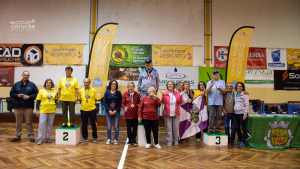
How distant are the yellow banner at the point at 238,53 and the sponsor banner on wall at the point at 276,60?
71.9 inches

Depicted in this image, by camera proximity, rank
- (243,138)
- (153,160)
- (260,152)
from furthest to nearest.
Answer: (243,138), (260,152), (153,160)

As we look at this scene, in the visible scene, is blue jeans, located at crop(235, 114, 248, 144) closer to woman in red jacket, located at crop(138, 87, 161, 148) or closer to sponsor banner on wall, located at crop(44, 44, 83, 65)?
woman in red jacket, located at crop(138, 87, 161, 148)

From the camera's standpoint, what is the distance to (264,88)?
799cm

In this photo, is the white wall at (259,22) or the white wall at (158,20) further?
the white wall at (259,22)

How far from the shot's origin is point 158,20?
26.4ft

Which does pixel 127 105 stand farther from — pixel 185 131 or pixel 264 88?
pixel 264 88

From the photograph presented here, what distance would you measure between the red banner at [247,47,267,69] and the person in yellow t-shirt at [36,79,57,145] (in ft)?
24.2

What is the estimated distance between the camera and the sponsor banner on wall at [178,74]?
7.86 metres

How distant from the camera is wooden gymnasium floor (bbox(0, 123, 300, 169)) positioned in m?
3.10

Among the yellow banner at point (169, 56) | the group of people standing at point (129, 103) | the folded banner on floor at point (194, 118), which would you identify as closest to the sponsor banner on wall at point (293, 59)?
the yellow banner at point (169, 56)

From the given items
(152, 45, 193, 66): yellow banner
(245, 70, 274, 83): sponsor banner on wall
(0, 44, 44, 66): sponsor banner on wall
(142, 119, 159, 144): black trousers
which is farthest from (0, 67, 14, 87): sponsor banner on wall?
(245, 70, 274, 83): sponsor banner on wall

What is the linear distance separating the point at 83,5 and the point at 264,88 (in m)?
8.32

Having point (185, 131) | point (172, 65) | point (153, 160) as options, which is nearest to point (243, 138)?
point (185, 131)

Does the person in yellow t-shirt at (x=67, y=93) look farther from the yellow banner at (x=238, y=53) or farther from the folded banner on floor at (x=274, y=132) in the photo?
the yellow banner at (x=238, y=53)
